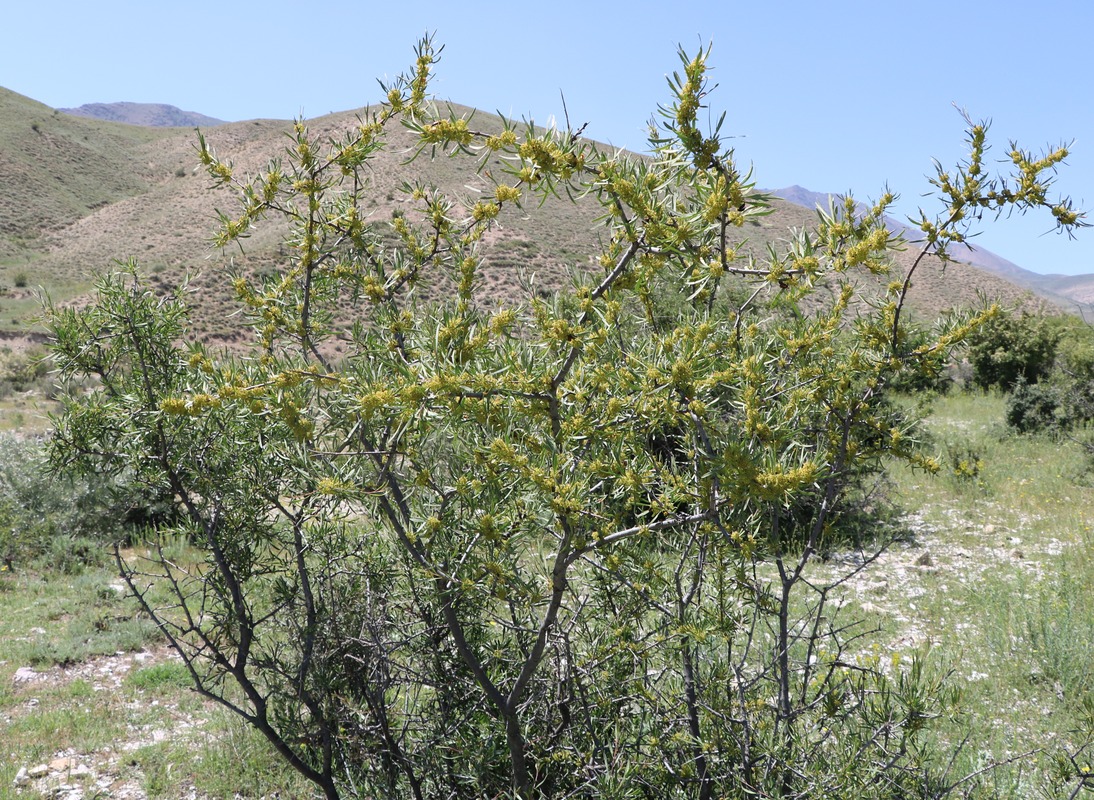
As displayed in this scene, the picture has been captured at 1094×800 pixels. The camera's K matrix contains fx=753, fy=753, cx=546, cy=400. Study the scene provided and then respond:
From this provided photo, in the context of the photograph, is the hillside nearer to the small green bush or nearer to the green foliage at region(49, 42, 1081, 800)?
the small green bush

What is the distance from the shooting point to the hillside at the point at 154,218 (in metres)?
32.3

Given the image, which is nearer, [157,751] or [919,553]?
[157,751]

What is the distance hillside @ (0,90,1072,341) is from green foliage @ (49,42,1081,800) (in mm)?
23174

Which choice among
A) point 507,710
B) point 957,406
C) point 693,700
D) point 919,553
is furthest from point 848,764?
point 957,406

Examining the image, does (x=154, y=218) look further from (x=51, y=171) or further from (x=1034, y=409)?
(x=1034, y=409)

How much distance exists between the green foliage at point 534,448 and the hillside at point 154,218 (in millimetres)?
23174

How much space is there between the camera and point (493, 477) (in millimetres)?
1739

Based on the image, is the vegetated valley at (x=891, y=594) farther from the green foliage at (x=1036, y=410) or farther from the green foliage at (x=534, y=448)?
the green foliage at (x=534, y=448)

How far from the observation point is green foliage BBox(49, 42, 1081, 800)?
5.27ft

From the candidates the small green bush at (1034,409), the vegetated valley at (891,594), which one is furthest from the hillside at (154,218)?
the vegetated valley at (891,594)

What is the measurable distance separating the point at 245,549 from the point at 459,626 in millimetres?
933

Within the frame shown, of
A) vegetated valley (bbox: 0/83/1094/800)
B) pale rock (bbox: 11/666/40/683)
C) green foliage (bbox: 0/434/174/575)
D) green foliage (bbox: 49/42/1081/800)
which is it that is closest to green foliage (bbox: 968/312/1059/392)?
vegetated valley (bbox: 0/83/1094/800)

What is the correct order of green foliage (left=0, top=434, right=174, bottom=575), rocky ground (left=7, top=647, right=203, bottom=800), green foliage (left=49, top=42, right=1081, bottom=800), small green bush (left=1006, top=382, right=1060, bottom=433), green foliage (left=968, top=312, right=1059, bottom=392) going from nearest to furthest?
green foliage (left=49, top=42, right=1081, bottom=800) < rocky ground (left=7, top=647, right=203, bottom=800) < green foliage (left=0, top=434, right=174, bottom=575) < small green bush (left=1006, top=382, right=1060, bottom=433) < green foliage (left=968, top=312, right=1059, bottom=392)

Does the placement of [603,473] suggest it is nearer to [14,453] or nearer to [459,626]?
[459,626]
